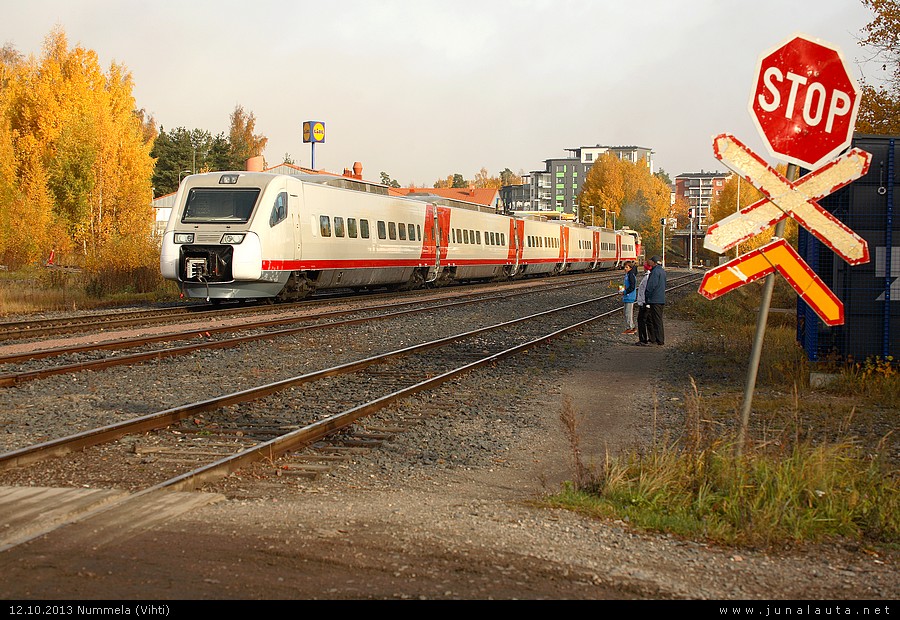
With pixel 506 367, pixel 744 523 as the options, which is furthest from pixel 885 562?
pixel 506 367

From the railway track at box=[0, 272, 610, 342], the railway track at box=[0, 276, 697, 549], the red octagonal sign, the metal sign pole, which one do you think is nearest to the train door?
the railway track at box=[0, 272, 610, 342]

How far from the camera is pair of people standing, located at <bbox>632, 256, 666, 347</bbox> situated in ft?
56.4

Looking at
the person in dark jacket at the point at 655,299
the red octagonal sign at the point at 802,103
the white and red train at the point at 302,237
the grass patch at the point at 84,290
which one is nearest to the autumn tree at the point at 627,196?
the white and red train at the point at 302,237

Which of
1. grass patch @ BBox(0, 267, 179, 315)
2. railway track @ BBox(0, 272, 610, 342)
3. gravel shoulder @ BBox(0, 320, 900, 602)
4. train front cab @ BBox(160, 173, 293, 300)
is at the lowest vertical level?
gravel shoulder @ BBox(0, 320, 900, 602)

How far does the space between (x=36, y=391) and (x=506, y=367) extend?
6.48 meters

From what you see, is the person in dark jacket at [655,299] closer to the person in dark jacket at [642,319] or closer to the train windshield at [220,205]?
the person in dark jacket at [642,319]

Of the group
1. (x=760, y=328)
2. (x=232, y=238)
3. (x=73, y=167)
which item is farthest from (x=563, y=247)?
(x=760, y=328)

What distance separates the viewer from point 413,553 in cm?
503

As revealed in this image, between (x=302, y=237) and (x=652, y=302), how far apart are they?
9.83 m

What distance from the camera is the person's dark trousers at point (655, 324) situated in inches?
692

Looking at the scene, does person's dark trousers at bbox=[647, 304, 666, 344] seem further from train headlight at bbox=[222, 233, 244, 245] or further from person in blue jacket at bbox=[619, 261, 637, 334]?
train headlight at bbox=[222, 233, 244, 245]

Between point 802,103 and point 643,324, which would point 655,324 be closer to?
point 643,324

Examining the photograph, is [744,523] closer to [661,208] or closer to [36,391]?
[36,391]

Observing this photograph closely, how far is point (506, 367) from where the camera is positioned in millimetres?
13852
